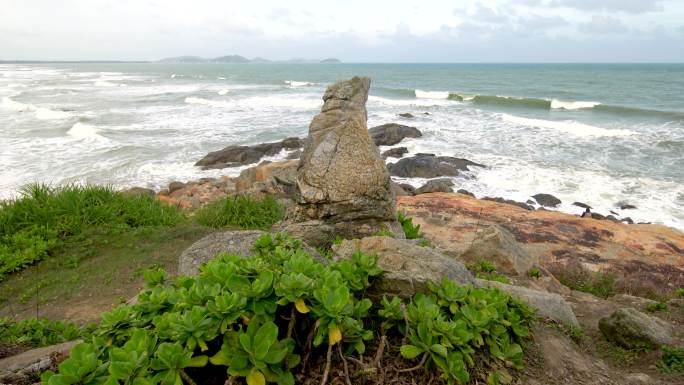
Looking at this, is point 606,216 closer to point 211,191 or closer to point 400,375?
point 211,191

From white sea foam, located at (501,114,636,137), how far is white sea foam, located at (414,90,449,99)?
17.1 metres

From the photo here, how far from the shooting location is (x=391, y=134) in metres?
26.7

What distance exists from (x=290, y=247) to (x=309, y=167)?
3.98m

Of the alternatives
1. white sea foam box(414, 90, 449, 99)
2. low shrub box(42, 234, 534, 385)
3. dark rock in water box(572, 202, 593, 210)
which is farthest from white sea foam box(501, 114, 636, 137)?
low shrub box(42, 234, 534, 385)

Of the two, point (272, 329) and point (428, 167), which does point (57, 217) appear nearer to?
point (272, 329)

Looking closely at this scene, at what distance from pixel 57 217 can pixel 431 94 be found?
166 feet

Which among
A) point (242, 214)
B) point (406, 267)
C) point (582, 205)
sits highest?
point (406, 267)

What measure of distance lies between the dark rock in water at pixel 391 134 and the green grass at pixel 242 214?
1626 cm

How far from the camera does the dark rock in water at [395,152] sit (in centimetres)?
2347

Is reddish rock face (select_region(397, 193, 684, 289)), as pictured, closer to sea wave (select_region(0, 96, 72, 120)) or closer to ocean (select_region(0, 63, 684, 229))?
ocean (select_region(0, 63, 684, 229))

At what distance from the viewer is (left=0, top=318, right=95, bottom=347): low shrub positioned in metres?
4.23

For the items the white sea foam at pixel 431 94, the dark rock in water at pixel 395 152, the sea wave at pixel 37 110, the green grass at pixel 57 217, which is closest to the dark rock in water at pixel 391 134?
the dark rock in water at pixel 395 152

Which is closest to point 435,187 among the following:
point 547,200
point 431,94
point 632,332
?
point 547,200

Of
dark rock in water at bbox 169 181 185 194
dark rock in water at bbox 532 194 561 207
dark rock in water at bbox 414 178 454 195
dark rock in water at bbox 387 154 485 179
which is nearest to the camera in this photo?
dark rock in water at bbox 532 194 561 207
